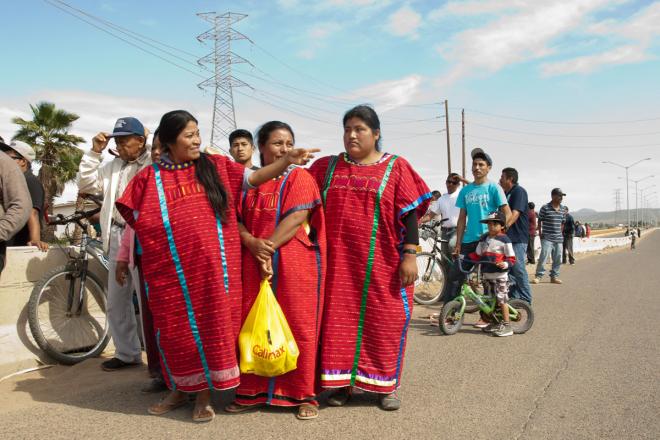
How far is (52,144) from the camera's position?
1005 inches

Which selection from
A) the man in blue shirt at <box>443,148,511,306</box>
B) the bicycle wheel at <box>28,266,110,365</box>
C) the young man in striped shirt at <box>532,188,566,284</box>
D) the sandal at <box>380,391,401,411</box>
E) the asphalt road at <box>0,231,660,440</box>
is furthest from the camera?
the young man in striped shirt at <box>532,188,566,284</box>

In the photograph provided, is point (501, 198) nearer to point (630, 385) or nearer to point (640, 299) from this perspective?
point (630, 385)

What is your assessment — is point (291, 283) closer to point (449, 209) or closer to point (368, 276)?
point (368, 276)

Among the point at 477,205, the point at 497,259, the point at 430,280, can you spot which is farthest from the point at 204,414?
the point at 430,280

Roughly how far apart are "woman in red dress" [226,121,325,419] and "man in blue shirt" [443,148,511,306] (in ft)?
11.6

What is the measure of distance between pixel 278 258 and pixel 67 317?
268cm

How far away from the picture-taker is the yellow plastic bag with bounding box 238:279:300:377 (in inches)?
142

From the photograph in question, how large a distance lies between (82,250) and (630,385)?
189 inches

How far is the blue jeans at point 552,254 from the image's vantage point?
494 inches

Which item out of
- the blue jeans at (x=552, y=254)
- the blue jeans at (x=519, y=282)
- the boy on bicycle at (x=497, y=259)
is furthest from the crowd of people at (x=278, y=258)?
the blue jeans at (x=552, y=254)

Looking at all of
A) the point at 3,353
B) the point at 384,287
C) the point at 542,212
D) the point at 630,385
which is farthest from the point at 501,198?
the point at 542,212

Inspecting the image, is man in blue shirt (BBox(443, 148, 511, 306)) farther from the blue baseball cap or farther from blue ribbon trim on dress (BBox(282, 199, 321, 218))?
the blue baseball cap

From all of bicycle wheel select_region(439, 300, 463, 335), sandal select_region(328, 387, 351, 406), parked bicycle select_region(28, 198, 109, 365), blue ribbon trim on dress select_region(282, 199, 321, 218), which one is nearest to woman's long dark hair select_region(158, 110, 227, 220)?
blue ribbon trim on dress select_region(282, 199, 321, 218)

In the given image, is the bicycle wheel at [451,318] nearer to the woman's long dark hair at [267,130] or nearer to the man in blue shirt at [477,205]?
the man in blue shirt at [477,205]
